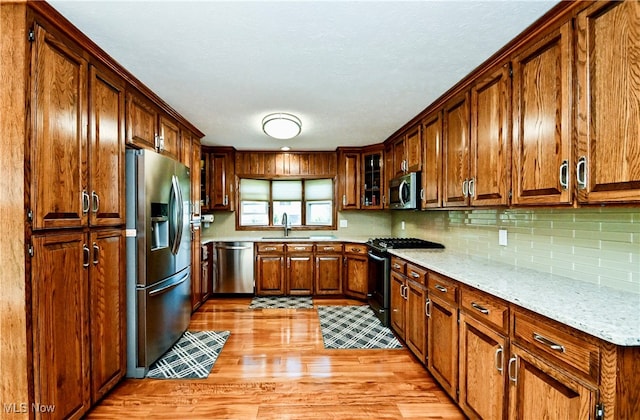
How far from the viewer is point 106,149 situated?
2.07 meters

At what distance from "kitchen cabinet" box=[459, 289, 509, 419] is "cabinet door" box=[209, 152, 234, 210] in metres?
3.83

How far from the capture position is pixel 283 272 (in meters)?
4.64

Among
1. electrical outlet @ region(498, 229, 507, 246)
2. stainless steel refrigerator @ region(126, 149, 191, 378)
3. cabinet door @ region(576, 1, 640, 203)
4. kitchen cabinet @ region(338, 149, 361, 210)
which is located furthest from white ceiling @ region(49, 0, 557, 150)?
kitchen cabinet @ region(338, 149, 361, 210)

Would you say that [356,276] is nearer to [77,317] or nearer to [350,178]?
[350,178]

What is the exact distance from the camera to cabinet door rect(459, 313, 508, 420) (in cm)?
157

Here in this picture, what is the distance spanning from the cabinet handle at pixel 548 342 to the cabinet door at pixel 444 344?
2.17 feet

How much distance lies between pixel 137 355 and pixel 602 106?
3278 mm

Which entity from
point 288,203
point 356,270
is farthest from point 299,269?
point 288,203

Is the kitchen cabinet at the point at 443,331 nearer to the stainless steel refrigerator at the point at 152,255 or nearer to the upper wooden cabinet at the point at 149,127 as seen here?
the stainless steel refrigerator at the point at 152,255

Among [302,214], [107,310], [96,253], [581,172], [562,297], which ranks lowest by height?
[107,310]

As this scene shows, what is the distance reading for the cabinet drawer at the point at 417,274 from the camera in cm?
247

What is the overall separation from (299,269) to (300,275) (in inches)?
3.7

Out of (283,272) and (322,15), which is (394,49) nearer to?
(322,15)

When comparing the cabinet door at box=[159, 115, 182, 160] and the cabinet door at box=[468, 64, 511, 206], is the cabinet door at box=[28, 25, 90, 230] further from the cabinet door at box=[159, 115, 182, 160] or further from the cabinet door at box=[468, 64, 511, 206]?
the cabinet door at box=[468, 64, 511, 206]
